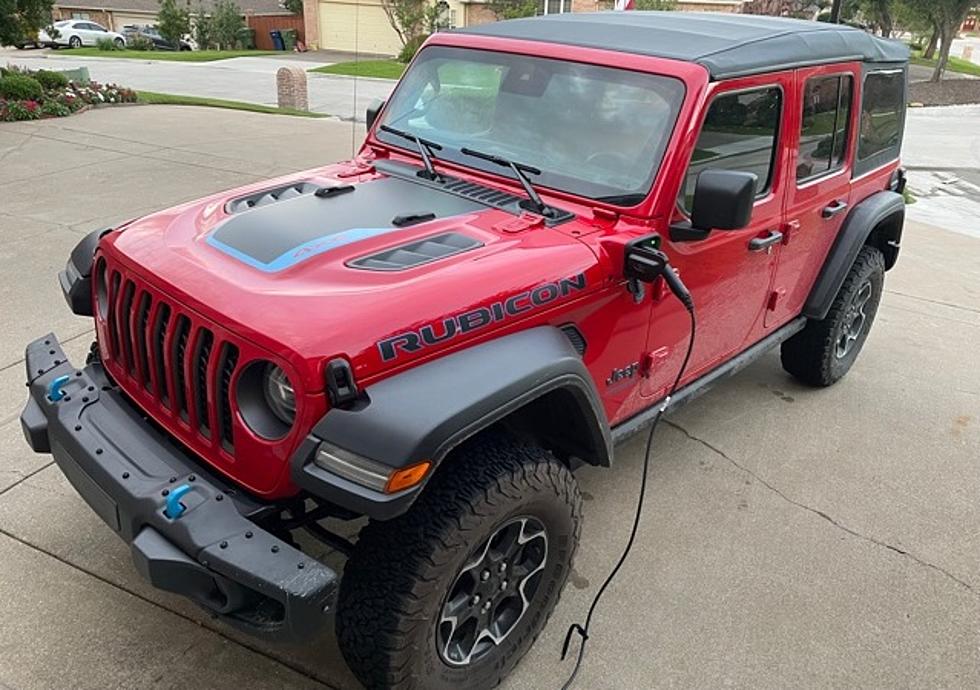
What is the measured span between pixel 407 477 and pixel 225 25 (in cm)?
4209

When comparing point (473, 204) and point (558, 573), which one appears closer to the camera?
point (558, 573)

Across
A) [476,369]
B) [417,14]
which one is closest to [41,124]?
[476,369]

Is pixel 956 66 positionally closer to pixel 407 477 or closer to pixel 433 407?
pixel 433 407

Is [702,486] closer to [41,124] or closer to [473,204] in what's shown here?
[473,204]

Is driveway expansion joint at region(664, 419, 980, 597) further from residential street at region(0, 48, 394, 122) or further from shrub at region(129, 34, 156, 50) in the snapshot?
shrub at region(129, 34, 156, 50)

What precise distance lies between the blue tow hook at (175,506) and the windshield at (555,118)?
1.68 metres

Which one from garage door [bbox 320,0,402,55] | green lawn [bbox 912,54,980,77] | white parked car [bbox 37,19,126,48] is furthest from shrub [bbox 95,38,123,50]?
green lawn [bbox 912,54,980,77]

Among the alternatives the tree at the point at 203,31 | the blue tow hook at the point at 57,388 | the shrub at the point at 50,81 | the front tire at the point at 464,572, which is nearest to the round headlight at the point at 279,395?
the front tire at the point at 464,572

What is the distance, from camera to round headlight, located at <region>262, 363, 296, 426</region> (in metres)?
2.11

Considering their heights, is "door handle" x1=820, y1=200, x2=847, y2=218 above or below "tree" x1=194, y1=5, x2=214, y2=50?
below

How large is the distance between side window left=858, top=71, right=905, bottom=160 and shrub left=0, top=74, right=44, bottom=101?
12.1 meters

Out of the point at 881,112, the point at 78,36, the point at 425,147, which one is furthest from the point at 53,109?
the point at 78,36

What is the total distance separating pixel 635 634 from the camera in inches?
109

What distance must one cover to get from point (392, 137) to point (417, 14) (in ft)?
101
